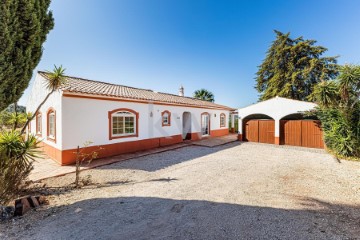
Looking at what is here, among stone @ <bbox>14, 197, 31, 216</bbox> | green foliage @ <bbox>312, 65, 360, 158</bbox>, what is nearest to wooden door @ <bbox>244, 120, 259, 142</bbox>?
green foliage @ <bbox>312, 65, 360, 158</bbox>

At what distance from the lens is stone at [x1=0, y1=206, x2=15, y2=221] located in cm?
367

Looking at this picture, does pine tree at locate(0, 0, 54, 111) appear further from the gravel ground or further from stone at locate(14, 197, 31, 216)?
the gravel ground

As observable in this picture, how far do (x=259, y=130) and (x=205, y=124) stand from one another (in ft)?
18.2

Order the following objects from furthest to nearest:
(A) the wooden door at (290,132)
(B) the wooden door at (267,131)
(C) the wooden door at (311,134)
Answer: (B) the wooden door at (267,131) → (A) the wooden door at (290,132) → (C) the wooden door at (311,134)

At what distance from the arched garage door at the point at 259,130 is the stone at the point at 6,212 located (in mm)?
17097

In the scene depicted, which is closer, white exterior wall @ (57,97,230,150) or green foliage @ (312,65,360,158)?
white exterior wall @ (57,97,230,150)

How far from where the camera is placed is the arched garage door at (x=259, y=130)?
15.4m

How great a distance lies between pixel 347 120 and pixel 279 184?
822 centimetres

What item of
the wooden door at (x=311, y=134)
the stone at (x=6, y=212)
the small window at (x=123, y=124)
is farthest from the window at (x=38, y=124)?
the wooden door at (x=311, y=134)

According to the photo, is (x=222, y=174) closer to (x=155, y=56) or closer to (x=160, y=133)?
(x=160, y=133)

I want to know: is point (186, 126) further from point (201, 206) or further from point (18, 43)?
point (18, 43)

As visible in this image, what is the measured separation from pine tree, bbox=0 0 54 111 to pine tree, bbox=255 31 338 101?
29222 mm

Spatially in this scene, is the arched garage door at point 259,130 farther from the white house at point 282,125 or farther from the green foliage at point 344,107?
the green foliage at point 344,107

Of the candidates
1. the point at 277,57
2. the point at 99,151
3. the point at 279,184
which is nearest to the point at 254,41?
the point at 277,57
